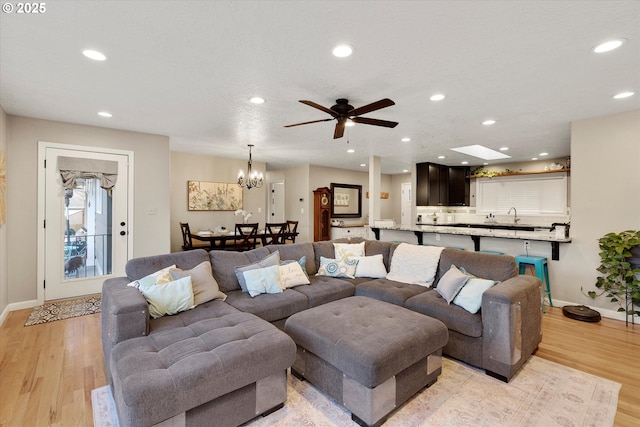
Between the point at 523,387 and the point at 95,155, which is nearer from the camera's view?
the point at 523,387

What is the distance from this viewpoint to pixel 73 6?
67.5 inches

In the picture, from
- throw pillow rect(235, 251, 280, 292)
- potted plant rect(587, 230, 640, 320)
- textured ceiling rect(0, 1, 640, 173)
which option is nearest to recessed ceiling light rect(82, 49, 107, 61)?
textured ceiling rect(0, 1, 640, 173)

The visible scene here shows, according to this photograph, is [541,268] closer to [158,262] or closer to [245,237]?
[158,262]

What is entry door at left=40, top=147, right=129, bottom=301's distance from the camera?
4.03 meters

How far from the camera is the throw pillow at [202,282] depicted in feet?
8.39

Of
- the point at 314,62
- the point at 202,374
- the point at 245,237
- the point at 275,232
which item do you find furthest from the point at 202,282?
the point at 275,232

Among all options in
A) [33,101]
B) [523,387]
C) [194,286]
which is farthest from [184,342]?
[33,101]

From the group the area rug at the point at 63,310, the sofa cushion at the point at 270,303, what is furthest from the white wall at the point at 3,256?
the sofa cushion at the point at 270,303

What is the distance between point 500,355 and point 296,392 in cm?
157

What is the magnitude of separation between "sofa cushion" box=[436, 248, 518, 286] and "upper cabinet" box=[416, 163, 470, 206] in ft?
14.3

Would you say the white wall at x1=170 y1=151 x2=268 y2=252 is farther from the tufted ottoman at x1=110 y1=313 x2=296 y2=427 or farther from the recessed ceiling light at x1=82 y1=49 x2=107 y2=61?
the tufted ottoman at x1=110 y1=313 x2=296 y2=427

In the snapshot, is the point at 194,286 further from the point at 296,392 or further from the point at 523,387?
the point at 523,387

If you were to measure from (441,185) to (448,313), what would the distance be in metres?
5.70

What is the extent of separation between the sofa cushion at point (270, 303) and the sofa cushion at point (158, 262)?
0.47 metres
